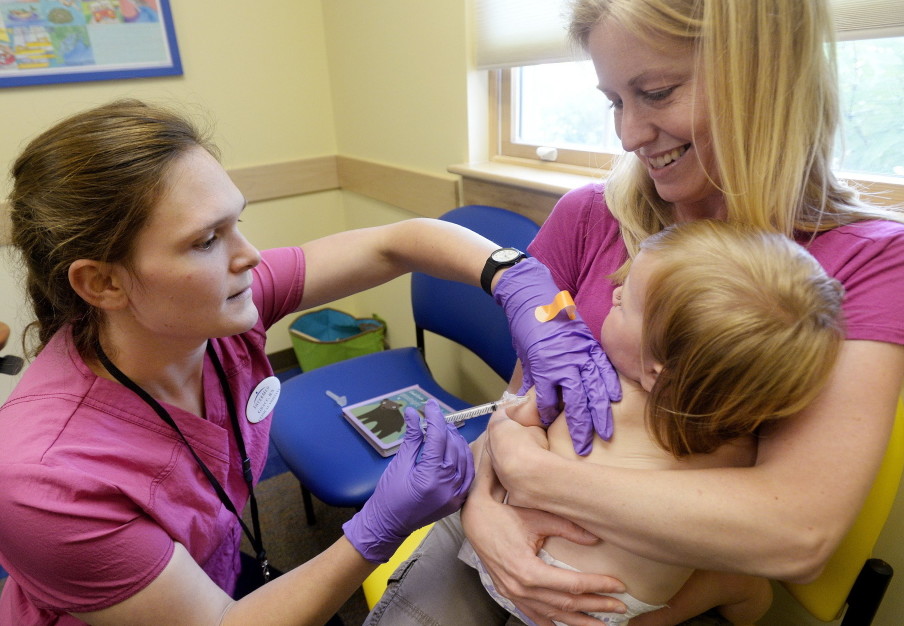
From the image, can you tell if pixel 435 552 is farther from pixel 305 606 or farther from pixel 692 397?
pixel 692 397

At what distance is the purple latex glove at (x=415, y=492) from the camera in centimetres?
100

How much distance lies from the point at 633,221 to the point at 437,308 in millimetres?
1111

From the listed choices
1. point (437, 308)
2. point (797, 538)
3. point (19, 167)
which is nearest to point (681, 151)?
point (797, 538)

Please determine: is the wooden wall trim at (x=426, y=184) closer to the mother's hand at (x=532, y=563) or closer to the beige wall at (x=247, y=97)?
the beige wall at (x=247, y=97)

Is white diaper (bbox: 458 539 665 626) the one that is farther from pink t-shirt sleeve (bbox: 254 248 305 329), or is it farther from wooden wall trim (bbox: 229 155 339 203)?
wooden wall trim (bbox: 229 155 339 203)

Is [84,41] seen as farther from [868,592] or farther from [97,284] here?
[868,592]

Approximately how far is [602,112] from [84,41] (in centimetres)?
224

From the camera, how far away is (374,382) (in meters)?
2.00

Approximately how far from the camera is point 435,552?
1150 millimetres

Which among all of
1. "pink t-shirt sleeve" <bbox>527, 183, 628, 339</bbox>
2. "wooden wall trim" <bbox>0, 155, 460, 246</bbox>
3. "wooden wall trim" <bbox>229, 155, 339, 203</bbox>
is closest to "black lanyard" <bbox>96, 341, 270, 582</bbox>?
"pink t-shirt sleeve" <bbox>527, 183, 628, 339</bbox>

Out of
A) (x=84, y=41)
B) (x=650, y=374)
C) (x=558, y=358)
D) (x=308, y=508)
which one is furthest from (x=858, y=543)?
(x=84, y=41)

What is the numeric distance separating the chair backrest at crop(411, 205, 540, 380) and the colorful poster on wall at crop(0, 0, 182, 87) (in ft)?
5.42

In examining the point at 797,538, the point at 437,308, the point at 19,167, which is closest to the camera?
the point at 797,538

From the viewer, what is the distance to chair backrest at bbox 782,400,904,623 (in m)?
0.91
